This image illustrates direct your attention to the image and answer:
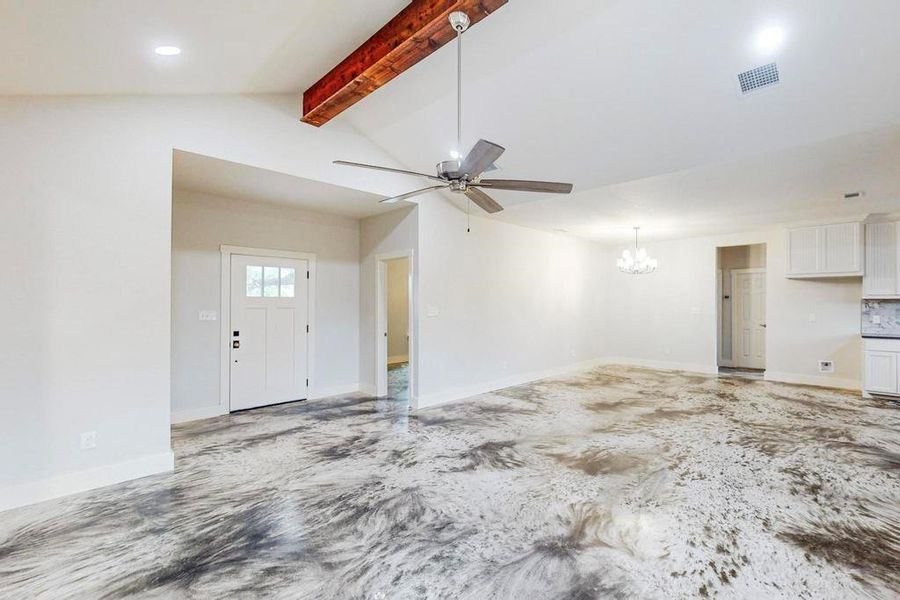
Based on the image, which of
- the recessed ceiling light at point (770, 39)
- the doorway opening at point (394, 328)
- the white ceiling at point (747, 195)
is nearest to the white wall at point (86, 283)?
the doorway opening at point (394, 328)

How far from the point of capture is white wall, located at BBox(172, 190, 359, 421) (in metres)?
4.76

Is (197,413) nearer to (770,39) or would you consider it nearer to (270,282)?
(270,282)

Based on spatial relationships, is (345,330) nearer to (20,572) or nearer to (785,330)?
(20,572)

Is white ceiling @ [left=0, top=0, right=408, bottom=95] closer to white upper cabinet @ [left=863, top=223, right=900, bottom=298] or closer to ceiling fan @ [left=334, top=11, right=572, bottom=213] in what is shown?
ceiling fan @ [left=334, top=11, right=572, bottom=213]

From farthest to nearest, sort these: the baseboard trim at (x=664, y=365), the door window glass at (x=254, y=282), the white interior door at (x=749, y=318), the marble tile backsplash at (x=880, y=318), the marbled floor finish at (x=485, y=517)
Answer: the white interior door at (x=749, y=318) < the baseboard trim at (x=664, y=365) < the marble tile backsplash at (x=880, y=318) < the door window glass at (x=254, y=282) < the marbled floor finish at (x=485, y=517)

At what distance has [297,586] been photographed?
2029mm

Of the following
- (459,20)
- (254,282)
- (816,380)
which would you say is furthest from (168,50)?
(816,380)

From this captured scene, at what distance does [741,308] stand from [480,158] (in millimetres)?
9014

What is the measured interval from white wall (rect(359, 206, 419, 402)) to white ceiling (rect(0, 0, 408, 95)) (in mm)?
2309

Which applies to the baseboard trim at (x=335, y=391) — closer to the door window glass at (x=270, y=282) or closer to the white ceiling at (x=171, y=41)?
the door window glass at (x=270, y=282)

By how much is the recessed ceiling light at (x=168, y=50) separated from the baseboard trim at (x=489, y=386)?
4228 mm

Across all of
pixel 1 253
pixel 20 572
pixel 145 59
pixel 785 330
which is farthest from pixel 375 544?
pixel 785 330

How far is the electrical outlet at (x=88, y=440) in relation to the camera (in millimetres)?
3048

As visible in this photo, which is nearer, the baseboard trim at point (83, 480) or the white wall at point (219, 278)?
the baseboard trim at point (83, 480)
